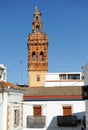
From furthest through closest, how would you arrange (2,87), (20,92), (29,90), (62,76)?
1. (62,76)
2. (29,90)
3. (20,92)
4. (2,87)

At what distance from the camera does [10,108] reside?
29062 mm

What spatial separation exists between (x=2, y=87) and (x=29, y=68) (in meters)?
32.0

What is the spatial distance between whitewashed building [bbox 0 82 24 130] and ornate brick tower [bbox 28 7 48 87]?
27.9 metres

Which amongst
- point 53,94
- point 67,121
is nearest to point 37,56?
point 53,94

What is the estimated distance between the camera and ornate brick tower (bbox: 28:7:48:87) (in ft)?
196

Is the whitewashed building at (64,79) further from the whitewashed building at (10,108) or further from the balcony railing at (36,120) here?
the whitewashed building at (10,108)

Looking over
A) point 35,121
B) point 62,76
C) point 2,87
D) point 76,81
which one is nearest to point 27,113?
point 35,121

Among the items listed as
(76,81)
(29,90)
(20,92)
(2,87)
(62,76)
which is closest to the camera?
(2,87)

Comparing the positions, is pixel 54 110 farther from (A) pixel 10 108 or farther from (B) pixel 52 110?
(A) pixel 10 108

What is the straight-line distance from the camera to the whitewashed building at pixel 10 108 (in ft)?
91.4

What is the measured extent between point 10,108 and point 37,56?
105 feet

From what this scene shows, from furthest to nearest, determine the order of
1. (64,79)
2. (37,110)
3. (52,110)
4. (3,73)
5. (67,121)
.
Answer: (64,79), (37,110), (52,110), (3,73), (67,121)

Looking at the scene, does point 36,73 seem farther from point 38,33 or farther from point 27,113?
point 27,113

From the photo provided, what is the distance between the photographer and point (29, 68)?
6006 cm
